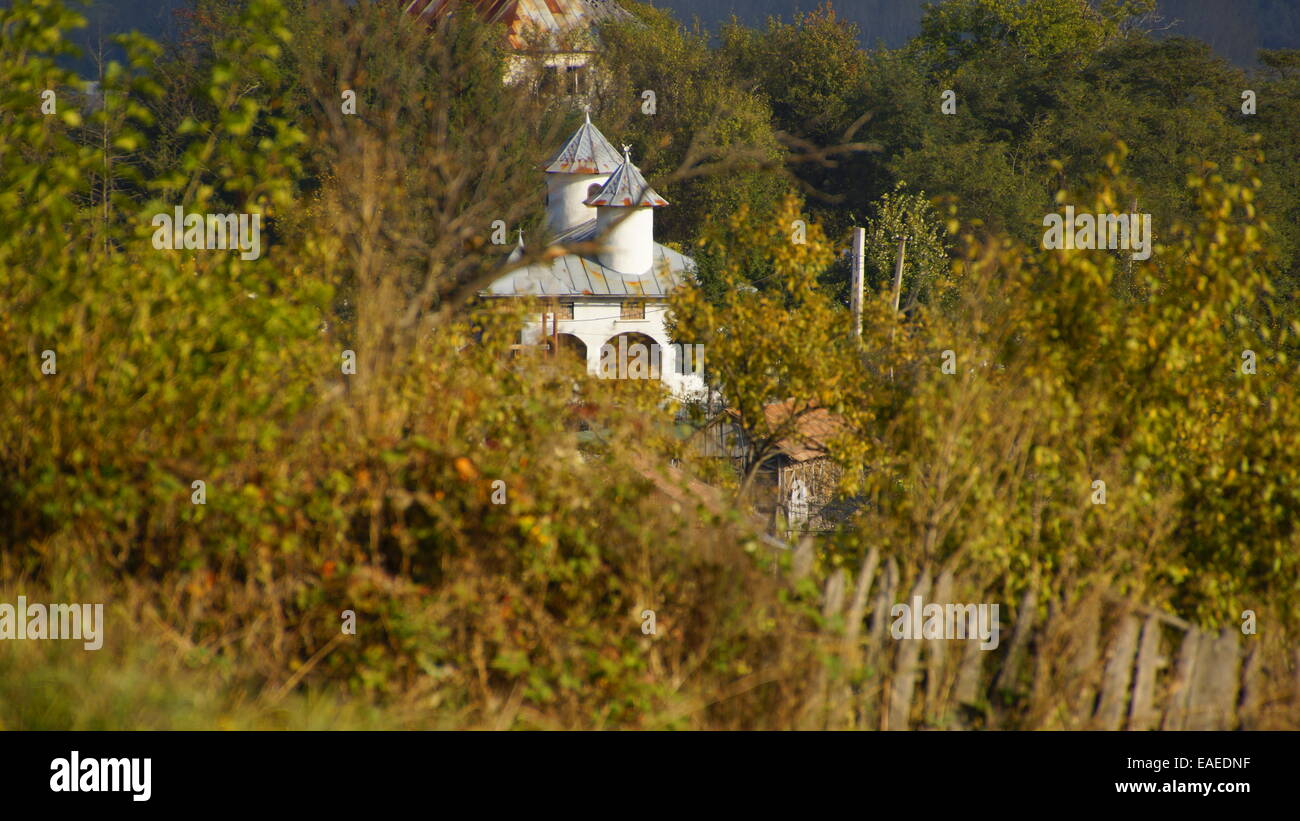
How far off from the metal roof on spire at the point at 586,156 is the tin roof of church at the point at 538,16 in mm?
28841

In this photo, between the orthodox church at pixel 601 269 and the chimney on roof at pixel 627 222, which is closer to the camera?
the chimney on roof at pixel 627 222

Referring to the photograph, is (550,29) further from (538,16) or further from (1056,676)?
(1056,676)

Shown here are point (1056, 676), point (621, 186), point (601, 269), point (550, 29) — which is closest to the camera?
point (1056, 676)

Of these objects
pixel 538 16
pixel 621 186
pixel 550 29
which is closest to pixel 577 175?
pixel 621 186

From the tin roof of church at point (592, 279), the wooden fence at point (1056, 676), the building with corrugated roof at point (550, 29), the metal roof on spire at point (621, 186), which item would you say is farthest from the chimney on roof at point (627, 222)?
the wooden fence at point (1056, 676)

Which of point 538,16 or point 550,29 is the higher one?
point 538,16

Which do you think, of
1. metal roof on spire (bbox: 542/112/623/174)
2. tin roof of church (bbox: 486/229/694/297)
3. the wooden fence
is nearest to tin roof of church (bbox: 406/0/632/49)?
metal roof on spire (bbox: 542/112/623/174)

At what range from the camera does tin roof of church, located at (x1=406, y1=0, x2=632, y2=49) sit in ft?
232

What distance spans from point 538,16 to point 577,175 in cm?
3707

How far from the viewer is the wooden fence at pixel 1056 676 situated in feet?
19.4

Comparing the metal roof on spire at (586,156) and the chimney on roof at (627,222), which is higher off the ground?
the metal roof on spire at (586,156)

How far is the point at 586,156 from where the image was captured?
41250 millimetres

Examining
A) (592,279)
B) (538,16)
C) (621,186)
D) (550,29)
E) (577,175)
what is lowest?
(592,279)

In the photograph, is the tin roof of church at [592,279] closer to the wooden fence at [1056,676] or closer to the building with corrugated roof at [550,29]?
the building with corrugated roof at [550,29]
